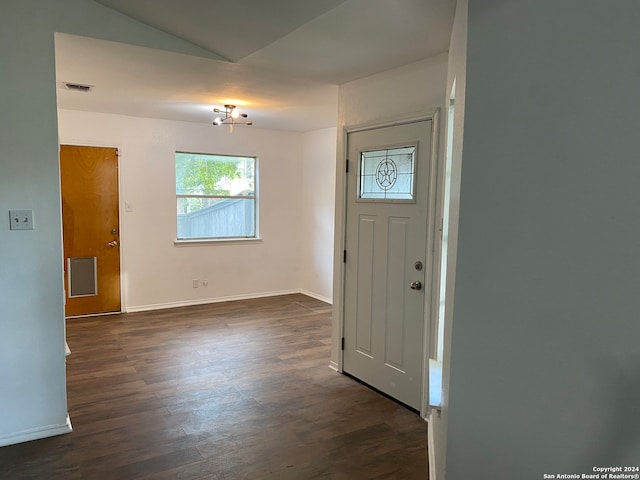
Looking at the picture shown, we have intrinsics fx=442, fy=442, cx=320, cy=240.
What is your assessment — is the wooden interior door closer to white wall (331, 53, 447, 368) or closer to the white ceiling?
the white ceiling

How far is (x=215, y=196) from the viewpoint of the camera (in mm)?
5934

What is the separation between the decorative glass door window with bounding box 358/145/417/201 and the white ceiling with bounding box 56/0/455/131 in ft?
1.90

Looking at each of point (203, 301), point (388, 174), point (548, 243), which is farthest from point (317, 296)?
point (548, 243)

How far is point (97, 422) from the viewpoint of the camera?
2756 mm

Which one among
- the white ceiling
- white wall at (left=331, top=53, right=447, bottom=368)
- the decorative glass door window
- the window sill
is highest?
the white ceiling

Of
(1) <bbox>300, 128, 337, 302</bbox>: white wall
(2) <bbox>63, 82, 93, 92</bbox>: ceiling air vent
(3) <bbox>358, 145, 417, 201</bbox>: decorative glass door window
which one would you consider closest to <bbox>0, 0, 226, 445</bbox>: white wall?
(2) <bbox>63, 82, 93, 92</bbox>: ceiling air vent

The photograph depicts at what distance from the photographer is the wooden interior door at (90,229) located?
4961mm

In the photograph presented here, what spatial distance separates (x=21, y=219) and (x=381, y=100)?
7.80 ft

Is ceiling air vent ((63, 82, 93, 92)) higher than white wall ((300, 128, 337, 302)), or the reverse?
ceiling air vent ((63, 82, 93, 92))

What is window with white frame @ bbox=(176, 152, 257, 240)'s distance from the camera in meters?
5.70

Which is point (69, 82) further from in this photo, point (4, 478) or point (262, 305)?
point (262, 305)

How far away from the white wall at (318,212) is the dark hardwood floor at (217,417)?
5.32 feet

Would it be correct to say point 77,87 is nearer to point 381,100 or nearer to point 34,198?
point 34,198

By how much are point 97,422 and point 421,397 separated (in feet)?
6.80
